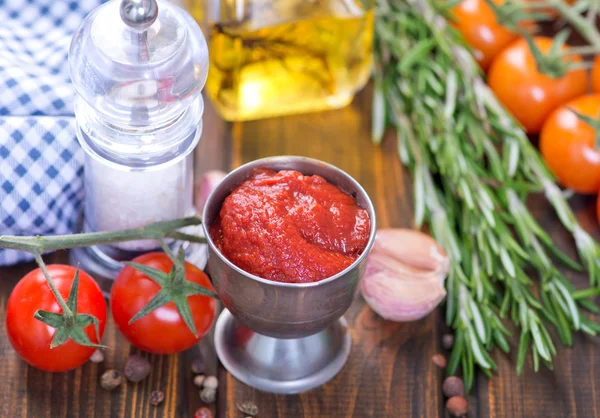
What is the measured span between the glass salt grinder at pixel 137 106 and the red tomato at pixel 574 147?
0.57 metres

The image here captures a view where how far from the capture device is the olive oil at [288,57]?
1.19 m

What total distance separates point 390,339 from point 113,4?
548mm

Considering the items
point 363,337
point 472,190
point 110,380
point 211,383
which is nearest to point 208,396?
point 211,383

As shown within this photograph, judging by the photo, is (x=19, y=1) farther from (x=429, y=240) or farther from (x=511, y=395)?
(x=511, y=395)

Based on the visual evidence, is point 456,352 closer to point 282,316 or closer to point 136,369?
point 282,316

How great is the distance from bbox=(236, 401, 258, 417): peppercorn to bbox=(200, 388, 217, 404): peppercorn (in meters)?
0.03

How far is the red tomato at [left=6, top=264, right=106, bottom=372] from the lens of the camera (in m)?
0.88

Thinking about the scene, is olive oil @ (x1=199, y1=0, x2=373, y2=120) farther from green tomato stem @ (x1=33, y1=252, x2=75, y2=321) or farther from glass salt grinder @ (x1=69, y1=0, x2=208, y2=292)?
green tomato stem @ (x1=33, y1=252, x2=75, y2=321)

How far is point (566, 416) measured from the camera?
3.17 ft

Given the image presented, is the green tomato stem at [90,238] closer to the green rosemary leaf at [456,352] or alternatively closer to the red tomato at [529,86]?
the green rosemary leaf at [456,352]

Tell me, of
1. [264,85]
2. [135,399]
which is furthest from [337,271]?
[264,85]

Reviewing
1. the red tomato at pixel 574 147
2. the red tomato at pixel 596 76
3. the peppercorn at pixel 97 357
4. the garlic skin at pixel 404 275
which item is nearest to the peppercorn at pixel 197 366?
the peppercorn at pixel 97 357

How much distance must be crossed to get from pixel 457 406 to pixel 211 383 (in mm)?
306

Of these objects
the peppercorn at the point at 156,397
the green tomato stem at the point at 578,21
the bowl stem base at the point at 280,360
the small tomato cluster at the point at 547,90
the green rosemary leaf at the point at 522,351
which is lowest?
the peppercorn at the point at 156,397
